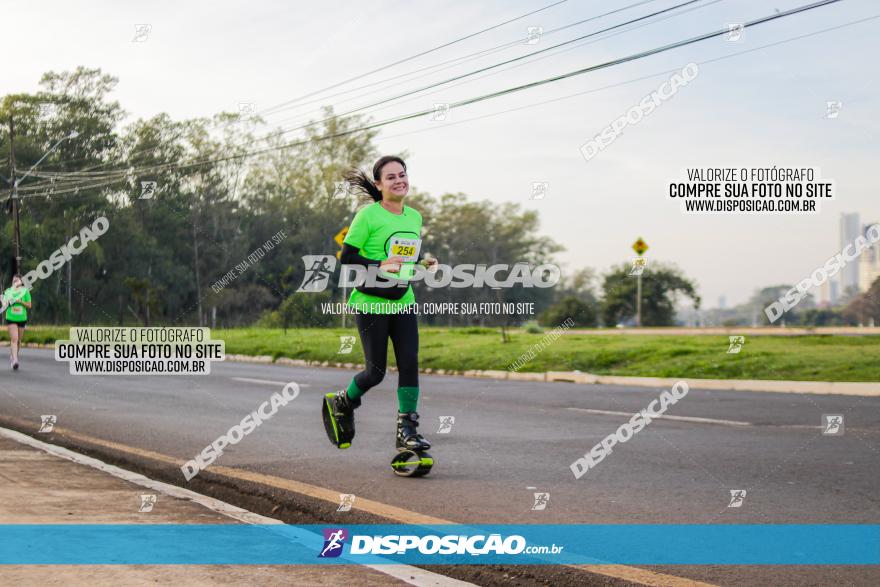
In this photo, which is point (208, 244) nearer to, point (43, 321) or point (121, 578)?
point (43, 321)

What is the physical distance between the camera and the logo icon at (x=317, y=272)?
4706cm

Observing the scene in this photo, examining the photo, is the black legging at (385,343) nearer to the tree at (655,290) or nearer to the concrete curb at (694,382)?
the concrete curb at (694,382)

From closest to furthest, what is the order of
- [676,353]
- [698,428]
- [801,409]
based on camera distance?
[698,428] → [801,409] → [676,353]

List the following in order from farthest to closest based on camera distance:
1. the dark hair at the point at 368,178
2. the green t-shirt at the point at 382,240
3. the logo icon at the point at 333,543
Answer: the dark hair at the point at 368,178, the green t-shirt at the point at 382,240, the logo icon at the point at 333,543

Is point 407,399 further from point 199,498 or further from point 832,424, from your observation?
point 832,424

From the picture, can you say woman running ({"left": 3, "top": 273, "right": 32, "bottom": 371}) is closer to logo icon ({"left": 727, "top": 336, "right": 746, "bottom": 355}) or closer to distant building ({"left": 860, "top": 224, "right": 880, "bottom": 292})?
logo icon ({"left": 727, "top": 336, "right": 746, "bottom": 355})

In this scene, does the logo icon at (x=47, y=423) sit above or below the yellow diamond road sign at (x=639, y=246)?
below

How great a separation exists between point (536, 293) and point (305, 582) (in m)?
43.6

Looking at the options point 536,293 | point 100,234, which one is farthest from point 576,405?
point 100,234

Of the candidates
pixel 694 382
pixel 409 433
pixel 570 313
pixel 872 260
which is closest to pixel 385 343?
pixel 409 433

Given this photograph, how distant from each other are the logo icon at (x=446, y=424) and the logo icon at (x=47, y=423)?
12.0 feet

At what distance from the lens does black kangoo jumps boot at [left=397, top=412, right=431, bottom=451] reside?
6.10m

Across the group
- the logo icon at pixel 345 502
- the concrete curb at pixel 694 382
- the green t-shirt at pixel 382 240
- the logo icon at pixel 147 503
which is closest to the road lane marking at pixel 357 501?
the logo icon at pixel 345 502

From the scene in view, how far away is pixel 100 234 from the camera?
63.9 meters
